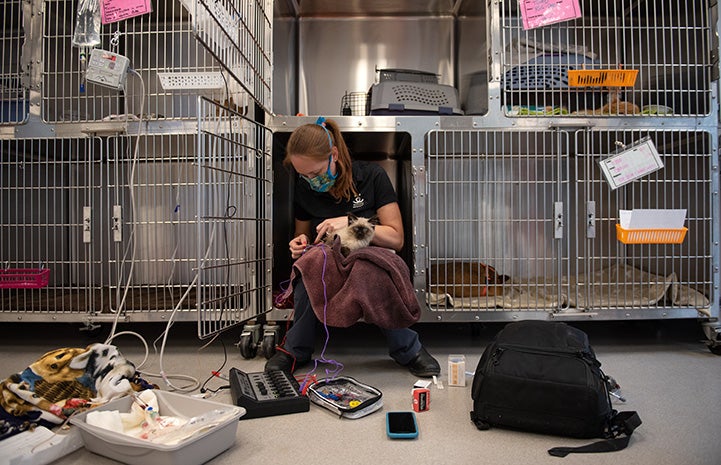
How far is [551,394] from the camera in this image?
3.65 ft

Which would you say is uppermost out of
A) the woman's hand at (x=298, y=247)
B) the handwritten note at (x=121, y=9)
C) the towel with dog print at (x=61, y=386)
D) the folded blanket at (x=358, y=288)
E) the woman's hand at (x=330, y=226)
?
the handwritten note at (x=121, y=9)

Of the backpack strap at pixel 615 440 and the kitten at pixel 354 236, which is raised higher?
the kitten at pixel 354 236

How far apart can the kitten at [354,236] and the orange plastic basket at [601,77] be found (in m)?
1.15

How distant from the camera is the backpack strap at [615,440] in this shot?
1.06m

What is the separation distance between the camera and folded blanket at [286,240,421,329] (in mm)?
1519

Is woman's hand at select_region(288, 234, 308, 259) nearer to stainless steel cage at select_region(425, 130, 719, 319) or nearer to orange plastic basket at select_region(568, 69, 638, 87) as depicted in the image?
stainless steel cage at select_region(425, 130, 719, 319)

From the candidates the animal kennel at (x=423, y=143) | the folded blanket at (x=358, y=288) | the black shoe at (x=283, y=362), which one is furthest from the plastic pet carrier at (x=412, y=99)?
the black shoe at (x=283, y=362)

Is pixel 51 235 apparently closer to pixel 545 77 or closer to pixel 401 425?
pixel 401 425

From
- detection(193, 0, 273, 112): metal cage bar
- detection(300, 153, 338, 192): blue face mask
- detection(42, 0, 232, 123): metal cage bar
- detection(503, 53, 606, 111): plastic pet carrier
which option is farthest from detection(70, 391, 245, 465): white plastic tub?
detection(503, 53, 606, 111): plastic pet carrier

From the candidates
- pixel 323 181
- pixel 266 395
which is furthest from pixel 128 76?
pixel 266 395

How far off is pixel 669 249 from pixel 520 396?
5.54ft

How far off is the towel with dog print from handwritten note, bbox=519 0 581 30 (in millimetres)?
2124

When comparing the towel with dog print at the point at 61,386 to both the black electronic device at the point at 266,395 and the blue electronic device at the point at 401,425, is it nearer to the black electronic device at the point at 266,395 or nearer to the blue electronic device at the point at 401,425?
the black electronic device at the point at 266,395

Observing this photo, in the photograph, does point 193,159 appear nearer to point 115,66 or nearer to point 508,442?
point 115,66
